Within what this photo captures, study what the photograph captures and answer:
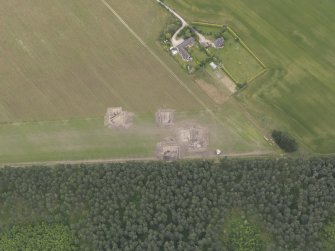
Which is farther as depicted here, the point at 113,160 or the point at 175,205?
the point at 113,160

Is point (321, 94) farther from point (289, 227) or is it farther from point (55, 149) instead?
point (55, 149)

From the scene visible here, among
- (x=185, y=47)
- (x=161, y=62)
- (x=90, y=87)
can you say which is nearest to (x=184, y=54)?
(x=185, y=47)

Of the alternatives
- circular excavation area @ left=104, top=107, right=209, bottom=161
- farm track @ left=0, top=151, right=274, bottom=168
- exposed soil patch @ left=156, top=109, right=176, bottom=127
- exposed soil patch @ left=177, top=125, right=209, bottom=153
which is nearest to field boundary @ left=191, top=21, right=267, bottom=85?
exposed soil patch @ left=177, top=125, right=209, bottom=153

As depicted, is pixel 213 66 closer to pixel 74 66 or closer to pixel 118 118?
pixel 118 118

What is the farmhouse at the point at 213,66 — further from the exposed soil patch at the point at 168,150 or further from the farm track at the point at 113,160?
the farm track at the point at 113,160

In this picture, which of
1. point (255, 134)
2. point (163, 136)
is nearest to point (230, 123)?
point (255, 134)

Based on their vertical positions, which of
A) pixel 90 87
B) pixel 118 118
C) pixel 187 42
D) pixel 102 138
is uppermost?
pixel 187 42

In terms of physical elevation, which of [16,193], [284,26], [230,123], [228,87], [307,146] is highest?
[284,26]
